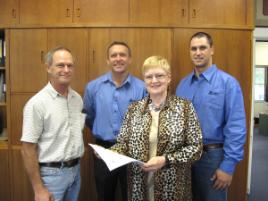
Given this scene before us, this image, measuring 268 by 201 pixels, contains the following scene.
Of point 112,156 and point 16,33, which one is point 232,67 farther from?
point 16,33

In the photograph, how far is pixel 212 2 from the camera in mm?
2730

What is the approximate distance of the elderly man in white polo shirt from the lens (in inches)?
64.4

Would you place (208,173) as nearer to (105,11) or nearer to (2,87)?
(105,11)

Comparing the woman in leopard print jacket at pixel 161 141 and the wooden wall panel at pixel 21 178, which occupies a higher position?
the woman in leopard print jacket at pixel 161 141

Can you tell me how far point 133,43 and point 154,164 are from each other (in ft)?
5.18

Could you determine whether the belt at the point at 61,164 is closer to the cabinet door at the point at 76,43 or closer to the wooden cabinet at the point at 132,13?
the cabinet door at the point at 76,43

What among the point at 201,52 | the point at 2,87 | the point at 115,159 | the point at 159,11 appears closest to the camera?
the point at 115,159

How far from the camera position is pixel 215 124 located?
6.15ft

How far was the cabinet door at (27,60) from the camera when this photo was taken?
276 cm

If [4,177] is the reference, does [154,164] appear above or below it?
above

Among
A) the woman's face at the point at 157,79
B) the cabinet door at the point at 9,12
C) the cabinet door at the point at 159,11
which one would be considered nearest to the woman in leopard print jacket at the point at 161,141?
the woman's face at the point at 157,79

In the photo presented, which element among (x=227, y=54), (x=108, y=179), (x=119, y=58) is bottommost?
(x=108, y=179)

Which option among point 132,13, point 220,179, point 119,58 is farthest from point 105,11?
point 220,179

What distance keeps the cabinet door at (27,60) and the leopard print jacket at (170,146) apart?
1.59 m
